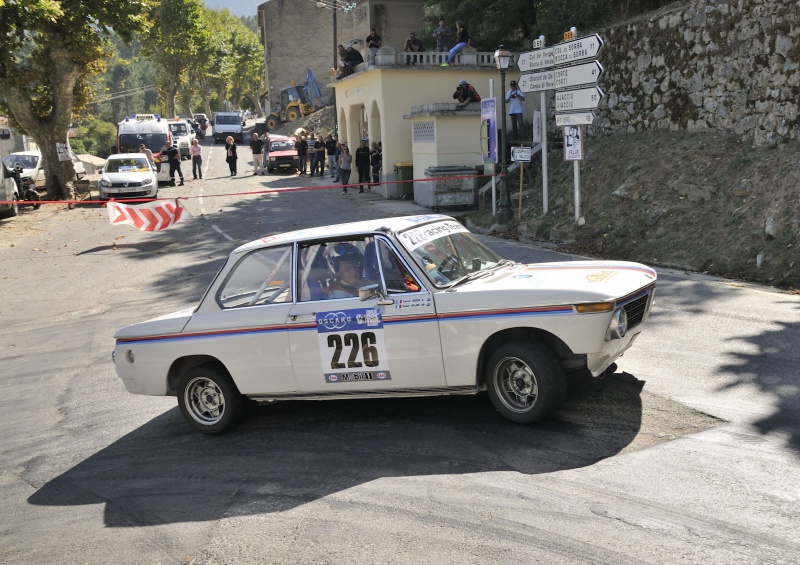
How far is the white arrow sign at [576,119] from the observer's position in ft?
53.5

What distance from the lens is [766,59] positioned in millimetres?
15430

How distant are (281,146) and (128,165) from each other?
12140mm

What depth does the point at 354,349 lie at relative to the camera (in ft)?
21.2

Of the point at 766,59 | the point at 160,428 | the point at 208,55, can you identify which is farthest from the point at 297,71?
the point at 160,428

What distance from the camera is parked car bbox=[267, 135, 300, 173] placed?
38.9m

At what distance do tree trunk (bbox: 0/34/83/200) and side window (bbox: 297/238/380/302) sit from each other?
85.3 feet

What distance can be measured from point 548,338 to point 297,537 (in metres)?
2.42

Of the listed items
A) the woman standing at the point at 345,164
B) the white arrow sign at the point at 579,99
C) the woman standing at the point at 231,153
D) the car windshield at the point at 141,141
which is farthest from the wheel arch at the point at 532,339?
the car windshield at the point at 141,141

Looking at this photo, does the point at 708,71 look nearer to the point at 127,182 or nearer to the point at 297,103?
the point at 127,182

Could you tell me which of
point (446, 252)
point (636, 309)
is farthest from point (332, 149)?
point (636, 309)

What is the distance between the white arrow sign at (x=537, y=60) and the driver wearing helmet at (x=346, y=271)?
472 inches

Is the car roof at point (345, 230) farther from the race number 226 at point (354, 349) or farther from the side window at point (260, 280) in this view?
the race number 226 at point (354, 349)

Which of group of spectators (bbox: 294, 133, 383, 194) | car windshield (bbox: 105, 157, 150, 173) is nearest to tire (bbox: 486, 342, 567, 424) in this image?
group of spectators (bbox: 294, 133, 383, 194)

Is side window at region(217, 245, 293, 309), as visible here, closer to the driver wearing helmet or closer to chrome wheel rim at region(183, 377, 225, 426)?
the driver wearing helmet
